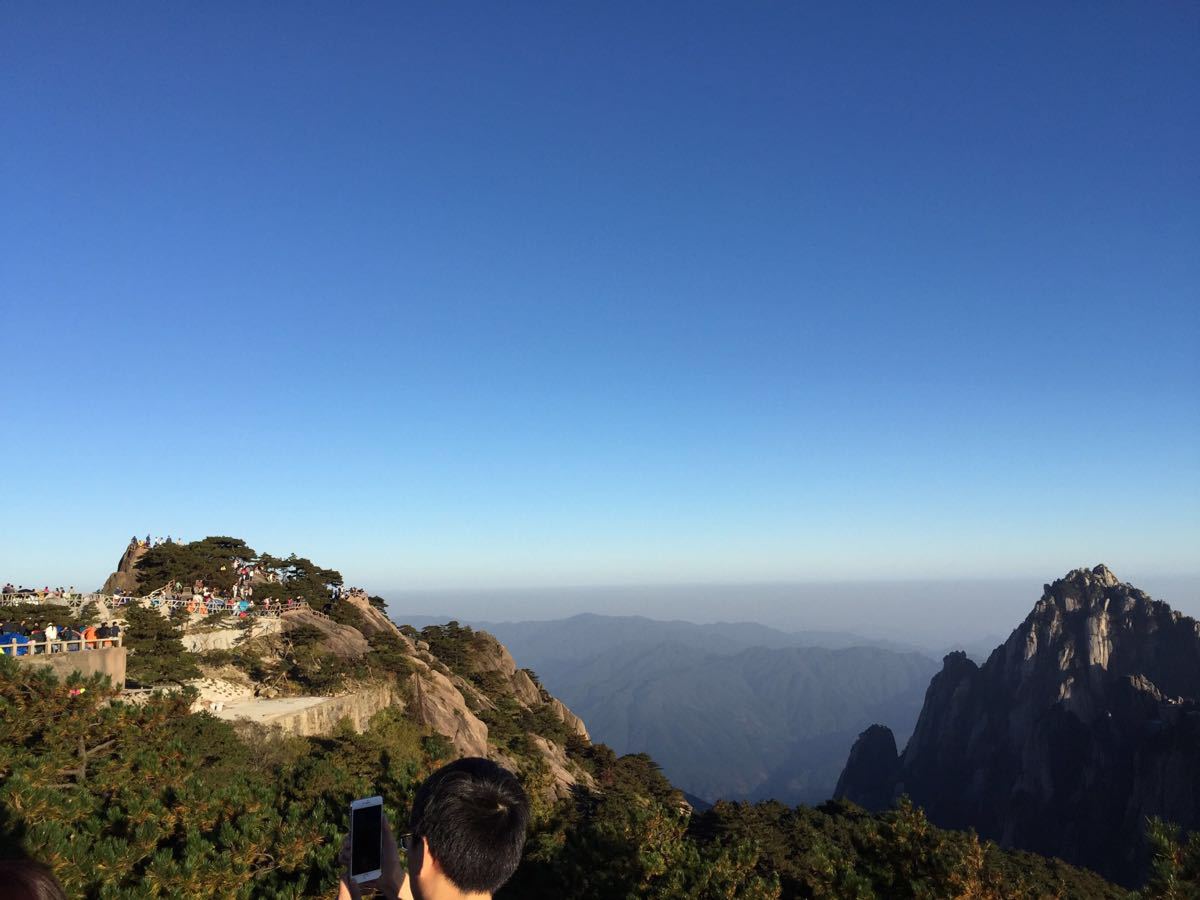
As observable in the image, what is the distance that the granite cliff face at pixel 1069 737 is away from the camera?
80.2m

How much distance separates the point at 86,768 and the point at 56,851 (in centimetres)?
655

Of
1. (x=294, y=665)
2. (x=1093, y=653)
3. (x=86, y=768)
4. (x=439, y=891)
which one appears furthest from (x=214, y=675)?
(x=1093, y=653)

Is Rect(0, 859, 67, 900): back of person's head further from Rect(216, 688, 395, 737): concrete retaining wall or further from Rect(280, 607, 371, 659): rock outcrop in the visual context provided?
Rect(280, 607, 371, 659): rock outcrop

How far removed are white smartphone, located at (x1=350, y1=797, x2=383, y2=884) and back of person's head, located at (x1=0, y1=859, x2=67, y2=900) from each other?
44.2 inches

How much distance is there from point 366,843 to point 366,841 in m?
0.02

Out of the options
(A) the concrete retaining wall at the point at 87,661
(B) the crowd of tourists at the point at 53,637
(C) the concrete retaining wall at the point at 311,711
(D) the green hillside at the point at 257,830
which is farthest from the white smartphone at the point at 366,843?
(B) the crowd of tourists at the point at 53,637

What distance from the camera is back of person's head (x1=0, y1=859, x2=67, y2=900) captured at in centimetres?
241

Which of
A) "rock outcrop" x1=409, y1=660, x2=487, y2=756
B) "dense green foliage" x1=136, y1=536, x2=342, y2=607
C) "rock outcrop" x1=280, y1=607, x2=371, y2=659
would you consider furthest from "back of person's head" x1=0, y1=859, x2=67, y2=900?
"dense green foliage" x1=136, y1=536, x2=342, y2=607

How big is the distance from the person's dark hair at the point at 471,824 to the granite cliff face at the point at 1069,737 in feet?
337

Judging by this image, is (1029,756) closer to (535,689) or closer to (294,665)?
(535,689)

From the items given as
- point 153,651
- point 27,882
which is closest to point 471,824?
point 27,882

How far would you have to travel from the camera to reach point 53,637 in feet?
83.8

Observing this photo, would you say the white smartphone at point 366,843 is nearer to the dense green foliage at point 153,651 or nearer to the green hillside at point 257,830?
the green hillside at point 257,830

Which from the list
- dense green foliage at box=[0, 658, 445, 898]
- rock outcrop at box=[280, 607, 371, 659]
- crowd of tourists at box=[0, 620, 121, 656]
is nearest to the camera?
dense green foliage at box=[0, 658, 445, 898]
